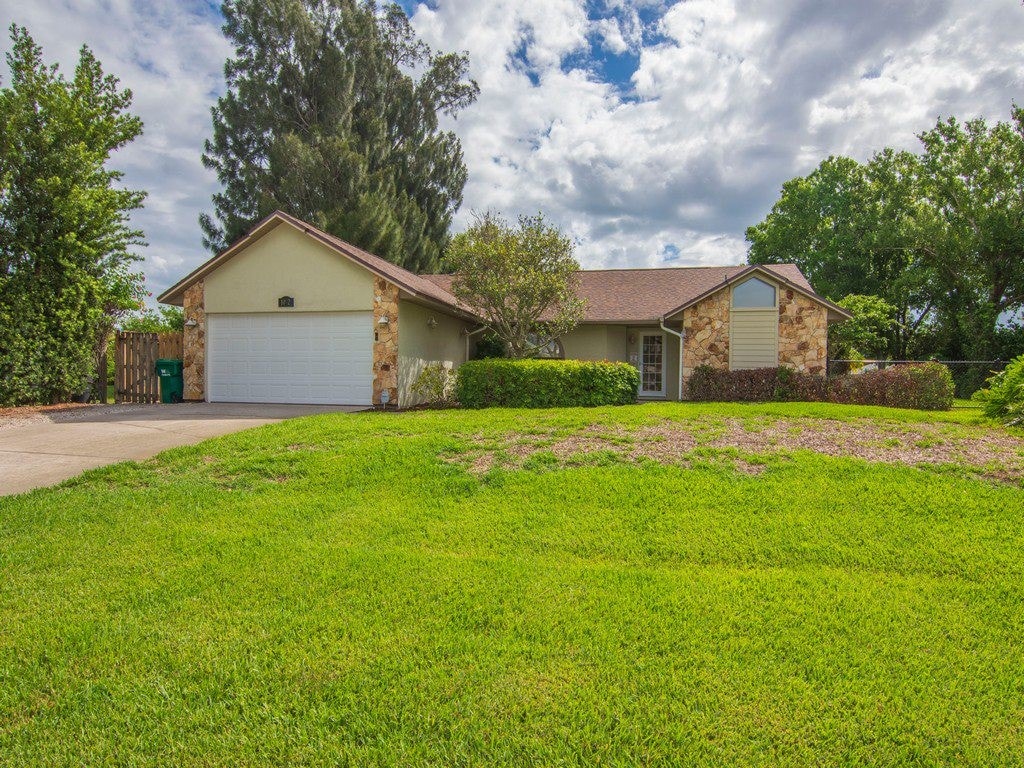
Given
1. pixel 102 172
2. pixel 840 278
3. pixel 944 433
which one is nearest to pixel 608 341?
pixel 944 433

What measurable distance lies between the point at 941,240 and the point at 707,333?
1591 cm

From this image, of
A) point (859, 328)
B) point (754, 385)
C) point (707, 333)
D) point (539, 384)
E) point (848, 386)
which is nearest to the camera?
point (539, 384)

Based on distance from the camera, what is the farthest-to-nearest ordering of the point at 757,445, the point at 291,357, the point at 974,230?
the point at 974,230, the point at 291,357, the point at 757,445

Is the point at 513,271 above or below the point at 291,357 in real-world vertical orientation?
above

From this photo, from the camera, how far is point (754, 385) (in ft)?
45.6

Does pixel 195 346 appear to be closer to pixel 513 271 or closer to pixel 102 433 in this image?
pixel 102 433

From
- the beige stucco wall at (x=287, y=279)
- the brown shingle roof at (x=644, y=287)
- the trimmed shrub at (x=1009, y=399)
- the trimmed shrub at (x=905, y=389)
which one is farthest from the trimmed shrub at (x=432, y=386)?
the trimmed shrub at (x=1009, y=399)

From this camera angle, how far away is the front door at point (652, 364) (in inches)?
709

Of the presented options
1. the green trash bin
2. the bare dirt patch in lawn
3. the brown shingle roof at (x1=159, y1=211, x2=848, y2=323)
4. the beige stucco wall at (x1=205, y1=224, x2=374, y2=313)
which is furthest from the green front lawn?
the green trash bin

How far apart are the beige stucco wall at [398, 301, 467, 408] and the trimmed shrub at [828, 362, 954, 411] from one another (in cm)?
1018

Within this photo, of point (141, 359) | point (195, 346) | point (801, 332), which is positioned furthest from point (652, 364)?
point (141, 359)

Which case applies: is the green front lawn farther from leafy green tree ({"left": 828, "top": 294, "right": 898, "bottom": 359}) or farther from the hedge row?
leafy green tree ({"left": 828, "top": 294, "right": 898, "bottom": 359})

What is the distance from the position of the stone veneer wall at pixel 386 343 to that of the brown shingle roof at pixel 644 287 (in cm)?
279

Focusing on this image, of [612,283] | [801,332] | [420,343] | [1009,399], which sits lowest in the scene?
[1009,399]
